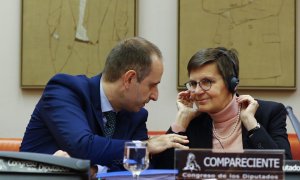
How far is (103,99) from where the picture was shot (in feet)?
7.82

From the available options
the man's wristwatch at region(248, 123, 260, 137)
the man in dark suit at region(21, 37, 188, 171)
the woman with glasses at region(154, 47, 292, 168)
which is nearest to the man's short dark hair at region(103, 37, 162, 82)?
the man in dark suit at region(21, 37, 188, 171)

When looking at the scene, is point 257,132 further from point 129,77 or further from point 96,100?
point 96,100

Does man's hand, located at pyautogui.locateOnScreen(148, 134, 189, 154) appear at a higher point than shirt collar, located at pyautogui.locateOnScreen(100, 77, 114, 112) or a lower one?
lower

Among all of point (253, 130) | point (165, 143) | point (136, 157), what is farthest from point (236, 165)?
point (253, 130)

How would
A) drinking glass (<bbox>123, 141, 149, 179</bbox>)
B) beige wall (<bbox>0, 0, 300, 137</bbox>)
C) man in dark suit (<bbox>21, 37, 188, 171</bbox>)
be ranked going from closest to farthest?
drinking glass (<bbox>123, 141, 149, 179</bbox>)
man in dark suit (<bbox>21, 37, 188, 171</bbox>)
beige wall (<bbox>0, 0, 300, 137</bbox>)

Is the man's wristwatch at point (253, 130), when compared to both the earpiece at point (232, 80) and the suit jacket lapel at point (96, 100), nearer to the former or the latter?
the earpiece at point (232, 80)

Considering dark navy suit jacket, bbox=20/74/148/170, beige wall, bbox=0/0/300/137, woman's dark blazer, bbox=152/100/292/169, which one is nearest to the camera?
dark navy suit jacket, bbox=20/74/148/170

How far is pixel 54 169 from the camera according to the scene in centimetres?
125

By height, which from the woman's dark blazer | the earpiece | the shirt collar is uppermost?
the earpiece

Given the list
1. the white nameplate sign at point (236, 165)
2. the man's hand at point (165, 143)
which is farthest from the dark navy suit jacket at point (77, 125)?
the white nameplate sign at point (236, 165)

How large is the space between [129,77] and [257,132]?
26.8 inches

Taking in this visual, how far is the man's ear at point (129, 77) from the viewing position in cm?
235

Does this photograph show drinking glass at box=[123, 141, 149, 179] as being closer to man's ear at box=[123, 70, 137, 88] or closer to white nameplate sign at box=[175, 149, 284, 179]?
white nameplate sign at box=[175, 149, 284, 179]

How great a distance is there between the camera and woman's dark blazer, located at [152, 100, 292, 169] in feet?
8.18
